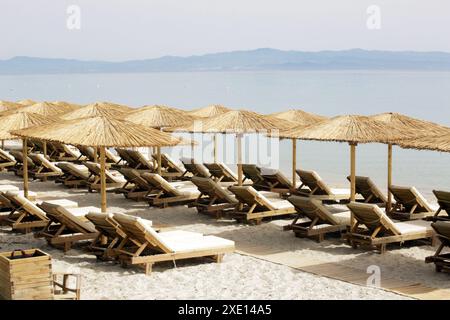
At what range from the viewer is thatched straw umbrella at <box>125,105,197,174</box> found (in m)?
14.1

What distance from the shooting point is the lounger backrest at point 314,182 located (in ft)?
41.0

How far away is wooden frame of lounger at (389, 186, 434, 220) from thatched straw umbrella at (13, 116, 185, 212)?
348cm

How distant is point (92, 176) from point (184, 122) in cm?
247

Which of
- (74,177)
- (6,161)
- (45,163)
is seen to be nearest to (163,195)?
(74,177)

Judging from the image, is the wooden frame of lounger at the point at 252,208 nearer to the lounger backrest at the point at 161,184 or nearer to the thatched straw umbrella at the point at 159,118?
the lounger backrest at the point at 161,184

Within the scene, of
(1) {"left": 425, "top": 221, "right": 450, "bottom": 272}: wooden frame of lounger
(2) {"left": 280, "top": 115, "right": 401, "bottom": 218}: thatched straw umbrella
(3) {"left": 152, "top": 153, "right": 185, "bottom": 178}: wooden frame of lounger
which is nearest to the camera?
(1) {"left": 425, "top": 221, "right": 450, "bottom": 272}: wooden frame of lounger

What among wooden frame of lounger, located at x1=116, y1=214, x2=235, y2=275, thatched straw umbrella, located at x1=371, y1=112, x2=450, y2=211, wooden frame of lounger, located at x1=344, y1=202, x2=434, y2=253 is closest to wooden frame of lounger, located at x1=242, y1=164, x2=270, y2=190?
thatched straw umbrella, located at x1=371, y1=112, x2=450, y2=211

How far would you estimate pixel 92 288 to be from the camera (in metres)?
7.41

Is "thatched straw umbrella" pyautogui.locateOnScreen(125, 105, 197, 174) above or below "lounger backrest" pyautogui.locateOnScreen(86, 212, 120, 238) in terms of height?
above

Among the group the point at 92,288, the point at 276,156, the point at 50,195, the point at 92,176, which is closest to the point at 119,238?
the point at 92,288

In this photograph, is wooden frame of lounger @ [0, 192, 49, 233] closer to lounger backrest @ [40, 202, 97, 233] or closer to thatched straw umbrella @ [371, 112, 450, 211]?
lounger backrest @ [40, 202, 97, 233]

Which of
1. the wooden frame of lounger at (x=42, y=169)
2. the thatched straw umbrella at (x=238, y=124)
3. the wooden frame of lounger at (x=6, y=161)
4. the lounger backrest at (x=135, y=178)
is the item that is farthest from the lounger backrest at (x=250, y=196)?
the wooden frame of lounger at (x=6, y=161)

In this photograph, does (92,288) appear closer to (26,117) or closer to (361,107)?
(26,117)

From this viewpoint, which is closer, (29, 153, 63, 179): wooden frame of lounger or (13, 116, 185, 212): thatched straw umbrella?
(13, 116, 185, 212): thatched straw umbrella
